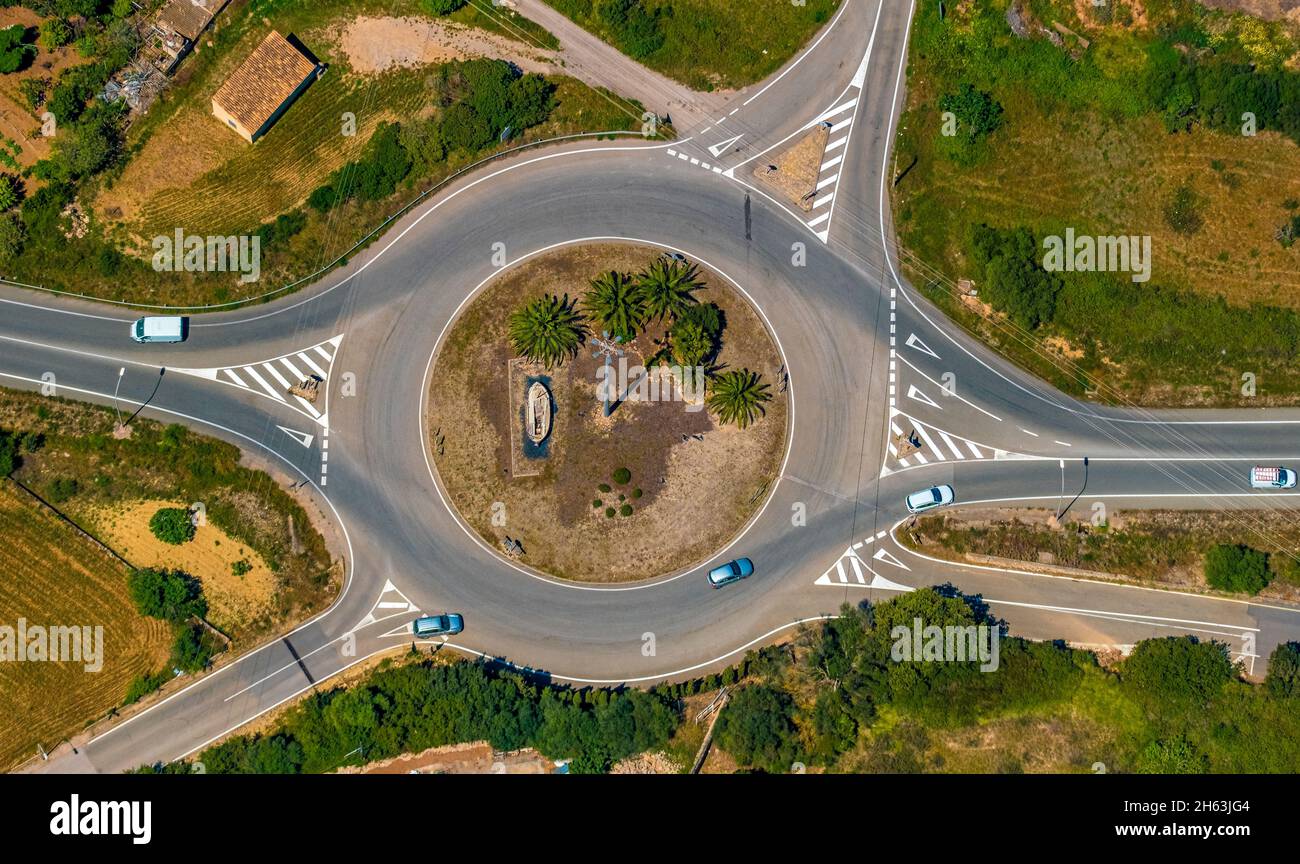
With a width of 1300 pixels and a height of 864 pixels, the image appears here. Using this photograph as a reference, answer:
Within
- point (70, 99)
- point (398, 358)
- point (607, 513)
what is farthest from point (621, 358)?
point (70, 99)

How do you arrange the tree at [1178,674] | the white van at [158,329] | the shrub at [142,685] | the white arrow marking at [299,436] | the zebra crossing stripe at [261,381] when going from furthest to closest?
1. the zebra crossing stripe at [261,381]
2. the white arrow marking at [299,436]
3. the white van at [158,329]
4. the shrub at [142,685]
5. the tree at [1178,674]

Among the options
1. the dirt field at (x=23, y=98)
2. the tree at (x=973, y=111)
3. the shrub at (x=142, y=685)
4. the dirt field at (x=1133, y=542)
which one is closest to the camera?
the shrub at (x=142, y=685)

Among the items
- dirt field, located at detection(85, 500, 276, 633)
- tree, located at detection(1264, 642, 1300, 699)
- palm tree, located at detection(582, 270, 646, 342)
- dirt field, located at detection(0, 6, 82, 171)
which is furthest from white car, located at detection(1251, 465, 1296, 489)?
dirt field, located at detection(0, 6, 82, 171)

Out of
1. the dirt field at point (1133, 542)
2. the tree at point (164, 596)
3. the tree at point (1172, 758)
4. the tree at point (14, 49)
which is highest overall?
the tree at point (14, 49)

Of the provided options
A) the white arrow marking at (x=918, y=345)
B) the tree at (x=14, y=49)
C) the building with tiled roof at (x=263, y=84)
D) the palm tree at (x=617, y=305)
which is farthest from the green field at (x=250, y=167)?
the white arrow marking at (x=918, y=345)

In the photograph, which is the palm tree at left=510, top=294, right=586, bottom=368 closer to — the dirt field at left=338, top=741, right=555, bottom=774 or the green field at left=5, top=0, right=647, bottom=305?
the green field at left=5, top=0, right=647, bottom=305

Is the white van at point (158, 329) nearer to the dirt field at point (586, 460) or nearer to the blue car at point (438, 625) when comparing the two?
the dirt field at point (586, 460)
